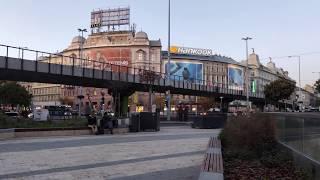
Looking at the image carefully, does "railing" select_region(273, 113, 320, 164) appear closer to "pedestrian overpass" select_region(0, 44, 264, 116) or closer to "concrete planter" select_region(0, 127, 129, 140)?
"concrete planter" select_region(0, 127, 129, 140)

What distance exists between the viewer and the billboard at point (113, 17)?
5260 inches

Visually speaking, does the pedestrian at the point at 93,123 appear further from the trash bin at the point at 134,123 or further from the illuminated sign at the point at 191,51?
the illuminated sign at the point at 191,51

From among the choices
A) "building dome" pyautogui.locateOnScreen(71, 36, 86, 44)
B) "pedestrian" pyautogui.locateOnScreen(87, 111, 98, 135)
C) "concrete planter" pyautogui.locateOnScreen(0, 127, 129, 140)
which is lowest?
"concrete planter" pyautogui.locateOnScreen(0, 127, 129, 140)

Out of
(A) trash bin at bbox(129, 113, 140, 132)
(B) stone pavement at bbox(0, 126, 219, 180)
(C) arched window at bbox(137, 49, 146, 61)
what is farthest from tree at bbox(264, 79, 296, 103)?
(B) stone pavement at bbox(0, 126, 219, 180)

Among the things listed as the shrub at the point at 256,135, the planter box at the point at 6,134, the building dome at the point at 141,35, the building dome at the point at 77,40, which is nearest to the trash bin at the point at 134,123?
the planter box at the point at 6,134

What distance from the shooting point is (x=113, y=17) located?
134500 mm

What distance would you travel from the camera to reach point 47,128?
24.1 meters

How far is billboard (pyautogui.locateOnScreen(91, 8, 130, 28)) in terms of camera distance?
133600mm

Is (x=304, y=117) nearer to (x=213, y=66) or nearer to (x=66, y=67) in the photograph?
(x=66, y=67)

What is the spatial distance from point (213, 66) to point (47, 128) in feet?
418

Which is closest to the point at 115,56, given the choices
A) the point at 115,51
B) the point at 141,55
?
the point at 115,51

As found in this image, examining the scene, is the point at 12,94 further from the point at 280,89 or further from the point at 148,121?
the point at 148,121

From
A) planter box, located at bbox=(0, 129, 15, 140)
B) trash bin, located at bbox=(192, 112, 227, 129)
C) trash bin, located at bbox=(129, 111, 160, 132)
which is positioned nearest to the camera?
planter box, located at bbox=(0, 129, 15, 140)

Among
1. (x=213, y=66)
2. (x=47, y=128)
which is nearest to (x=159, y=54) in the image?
(x=213, y=66)
